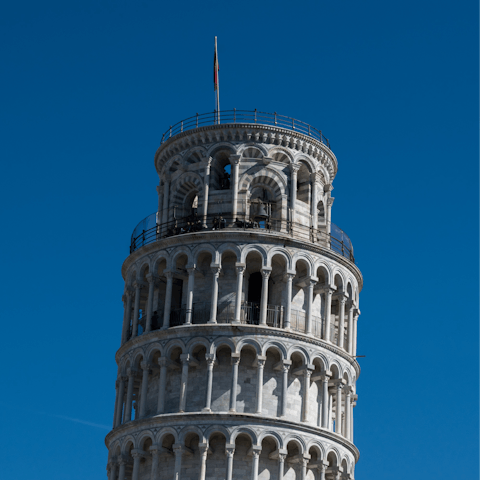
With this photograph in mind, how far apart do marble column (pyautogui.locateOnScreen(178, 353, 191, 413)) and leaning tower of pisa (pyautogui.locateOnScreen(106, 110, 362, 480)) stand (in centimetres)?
8

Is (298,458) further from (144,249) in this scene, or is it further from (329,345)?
(144,249)

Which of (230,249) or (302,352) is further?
(230,249)

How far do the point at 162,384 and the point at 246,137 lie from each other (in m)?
17.9

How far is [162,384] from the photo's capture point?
6838 cm

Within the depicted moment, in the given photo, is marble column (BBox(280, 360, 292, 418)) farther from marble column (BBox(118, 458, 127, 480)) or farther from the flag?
the flag

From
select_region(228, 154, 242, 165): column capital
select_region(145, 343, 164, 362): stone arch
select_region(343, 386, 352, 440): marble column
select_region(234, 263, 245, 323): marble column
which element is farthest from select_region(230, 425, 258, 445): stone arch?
select_region(228, 154, 242, 165): column capital

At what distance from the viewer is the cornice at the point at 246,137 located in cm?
7525

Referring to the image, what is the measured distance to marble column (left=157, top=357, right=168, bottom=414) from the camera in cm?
6812

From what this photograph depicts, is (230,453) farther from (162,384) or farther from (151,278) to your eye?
(151,278)

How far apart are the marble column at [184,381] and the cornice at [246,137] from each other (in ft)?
51.2

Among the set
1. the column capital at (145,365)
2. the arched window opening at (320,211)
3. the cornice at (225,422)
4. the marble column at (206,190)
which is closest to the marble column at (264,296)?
the marble column at (206,190)

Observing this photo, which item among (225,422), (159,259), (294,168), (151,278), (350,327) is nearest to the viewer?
(225,422)

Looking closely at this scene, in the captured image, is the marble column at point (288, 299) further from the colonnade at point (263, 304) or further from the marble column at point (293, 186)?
the marble column at point (293, 186)

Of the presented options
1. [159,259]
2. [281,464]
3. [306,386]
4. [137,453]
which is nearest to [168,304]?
[159,259]
